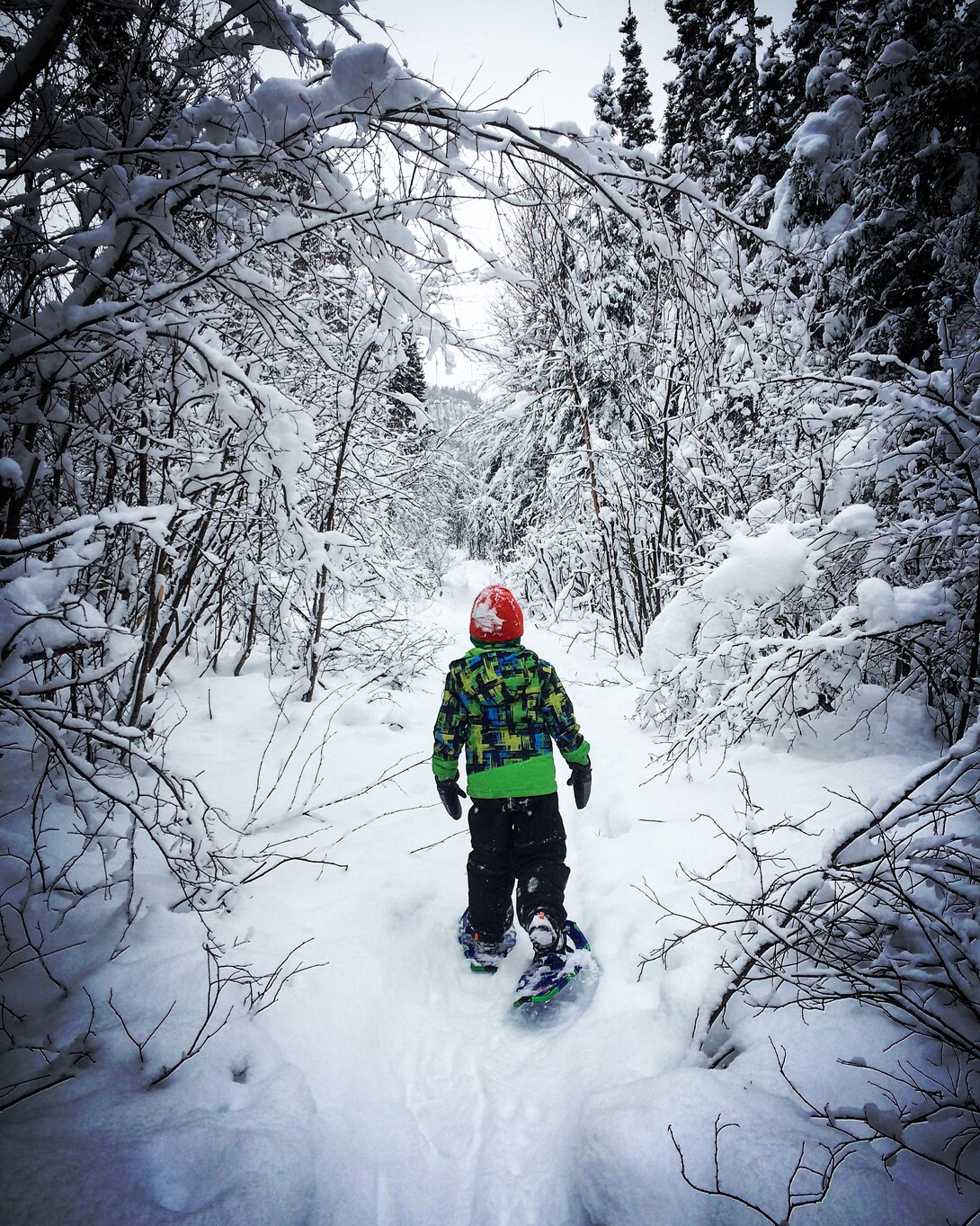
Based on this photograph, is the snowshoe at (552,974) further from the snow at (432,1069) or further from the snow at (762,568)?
the snow at (762,568)

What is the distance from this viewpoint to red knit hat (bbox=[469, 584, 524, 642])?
2865 millimetres

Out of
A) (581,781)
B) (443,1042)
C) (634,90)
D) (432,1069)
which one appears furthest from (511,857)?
(634,90)

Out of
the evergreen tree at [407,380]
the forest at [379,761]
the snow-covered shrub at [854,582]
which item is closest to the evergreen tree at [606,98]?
the evergreen tree at [407,380]

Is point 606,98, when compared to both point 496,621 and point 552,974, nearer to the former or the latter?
point 496,621

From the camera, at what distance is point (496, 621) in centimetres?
287

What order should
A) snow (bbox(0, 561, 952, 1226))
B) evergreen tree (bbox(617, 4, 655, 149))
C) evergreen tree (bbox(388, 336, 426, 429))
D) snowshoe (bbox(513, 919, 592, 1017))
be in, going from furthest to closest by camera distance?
evergreen tree (bbox(617, 4, 655, 149)), evergreen tree (bbox(388, 336, 426, 429)), snowshoe (bbox(513, 919, 592, 1017)), snow (bbox(0, 561, 952, 1226))

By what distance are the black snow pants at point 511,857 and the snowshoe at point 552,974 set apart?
0.66 ft

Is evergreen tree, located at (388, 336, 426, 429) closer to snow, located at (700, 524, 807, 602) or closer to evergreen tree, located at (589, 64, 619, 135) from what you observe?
snow, located at (700, 524, 807, 602)

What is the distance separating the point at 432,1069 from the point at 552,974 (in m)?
0.64

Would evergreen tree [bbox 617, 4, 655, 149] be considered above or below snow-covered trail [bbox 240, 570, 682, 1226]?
above

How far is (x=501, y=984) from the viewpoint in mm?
2561

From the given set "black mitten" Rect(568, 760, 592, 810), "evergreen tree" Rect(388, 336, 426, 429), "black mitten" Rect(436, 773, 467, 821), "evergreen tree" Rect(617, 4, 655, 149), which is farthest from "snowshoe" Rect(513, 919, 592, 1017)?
"evergreen tree" Rect(617, 4, 655, 149)

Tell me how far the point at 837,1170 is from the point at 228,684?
216 inches

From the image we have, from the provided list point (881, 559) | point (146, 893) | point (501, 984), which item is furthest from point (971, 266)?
point (146, 893)
